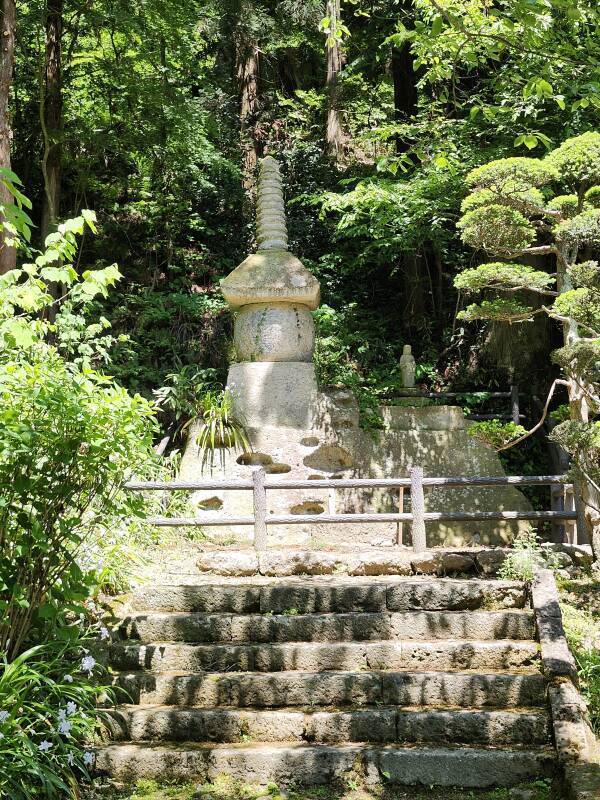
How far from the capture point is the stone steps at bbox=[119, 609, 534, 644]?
214 inches

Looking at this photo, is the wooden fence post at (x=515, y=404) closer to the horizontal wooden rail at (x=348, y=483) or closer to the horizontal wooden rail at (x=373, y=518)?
the horizontal wooden rail at (x=348, y=483)

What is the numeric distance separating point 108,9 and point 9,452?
1051cm

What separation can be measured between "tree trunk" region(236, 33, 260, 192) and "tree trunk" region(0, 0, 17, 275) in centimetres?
686

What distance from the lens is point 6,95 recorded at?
26.6ft

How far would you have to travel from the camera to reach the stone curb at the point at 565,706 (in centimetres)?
378

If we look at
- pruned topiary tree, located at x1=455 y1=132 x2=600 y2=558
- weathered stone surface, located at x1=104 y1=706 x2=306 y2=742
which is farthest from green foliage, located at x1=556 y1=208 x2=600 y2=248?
weathered stone surface, located at x1=104 y1=706 x2=306 y2=742

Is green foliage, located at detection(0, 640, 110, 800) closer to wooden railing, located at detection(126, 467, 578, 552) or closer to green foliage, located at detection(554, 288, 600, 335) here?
wooden railing, located at detection(126, 467, 578, 552)

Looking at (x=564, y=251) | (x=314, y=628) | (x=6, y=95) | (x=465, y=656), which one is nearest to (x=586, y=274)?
(x=564, y=251)

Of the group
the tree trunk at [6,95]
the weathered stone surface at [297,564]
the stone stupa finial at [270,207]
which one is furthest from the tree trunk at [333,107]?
the weathered stone surface at [297,564]

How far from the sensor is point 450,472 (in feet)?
32.8

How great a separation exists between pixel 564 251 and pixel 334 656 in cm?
411

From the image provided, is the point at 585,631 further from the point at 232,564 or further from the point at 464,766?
the point at 232,564

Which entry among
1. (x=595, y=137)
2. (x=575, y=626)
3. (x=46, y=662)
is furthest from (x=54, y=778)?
(x=595, y=137)

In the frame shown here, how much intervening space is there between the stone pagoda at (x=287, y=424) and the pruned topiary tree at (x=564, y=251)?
2400mm
